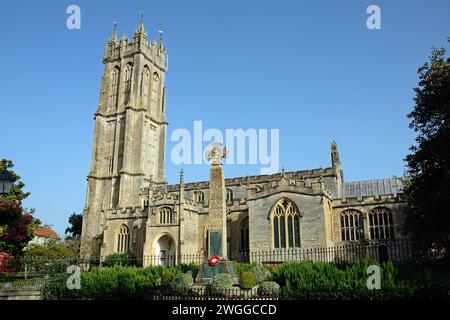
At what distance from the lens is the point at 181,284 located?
14492 millimetres

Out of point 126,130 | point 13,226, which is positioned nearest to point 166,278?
point 13,226

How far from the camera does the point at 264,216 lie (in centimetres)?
2984

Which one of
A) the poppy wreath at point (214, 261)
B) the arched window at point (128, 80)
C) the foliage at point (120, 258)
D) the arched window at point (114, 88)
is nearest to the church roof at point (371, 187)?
the foliage at point (120, 258)

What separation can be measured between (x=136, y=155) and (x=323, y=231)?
86.9 feet

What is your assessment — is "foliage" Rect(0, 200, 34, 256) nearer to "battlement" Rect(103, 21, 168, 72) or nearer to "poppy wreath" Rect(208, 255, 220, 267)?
"poppy wreath" Rect(208, 255, 220, 267)

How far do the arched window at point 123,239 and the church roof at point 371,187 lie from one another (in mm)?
21245

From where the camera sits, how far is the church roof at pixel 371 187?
118 ft

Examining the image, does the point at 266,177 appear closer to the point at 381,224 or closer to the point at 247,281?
the point at 381,224

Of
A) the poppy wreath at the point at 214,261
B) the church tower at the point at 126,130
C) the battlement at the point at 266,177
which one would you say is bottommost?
the poppy wreath at the point at 214,261

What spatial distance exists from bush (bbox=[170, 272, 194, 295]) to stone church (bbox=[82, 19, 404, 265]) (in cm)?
1503

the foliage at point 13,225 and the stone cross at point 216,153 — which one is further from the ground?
the stone cross at point 216,153

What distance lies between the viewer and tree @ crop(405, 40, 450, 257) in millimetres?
17609

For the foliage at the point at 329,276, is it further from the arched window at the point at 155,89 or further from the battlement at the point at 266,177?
the arched window at the point at 155,89

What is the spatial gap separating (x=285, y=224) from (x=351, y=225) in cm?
571
